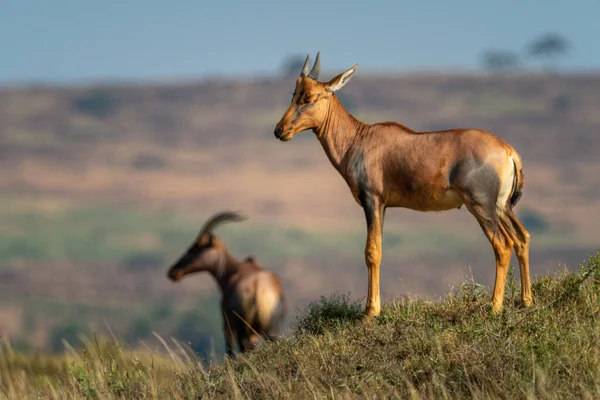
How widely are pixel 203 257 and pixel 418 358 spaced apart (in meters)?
7.24

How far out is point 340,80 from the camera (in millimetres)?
11977

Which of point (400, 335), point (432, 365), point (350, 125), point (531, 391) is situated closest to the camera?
point (531, 391)

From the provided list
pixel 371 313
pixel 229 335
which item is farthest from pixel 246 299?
pixel 371 313

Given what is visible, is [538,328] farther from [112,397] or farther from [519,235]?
[112,397]

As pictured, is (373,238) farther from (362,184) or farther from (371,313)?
(371,313)

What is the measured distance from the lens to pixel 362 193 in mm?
11711

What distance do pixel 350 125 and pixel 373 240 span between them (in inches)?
64.5

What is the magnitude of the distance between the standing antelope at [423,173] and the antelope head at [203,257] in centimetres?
521

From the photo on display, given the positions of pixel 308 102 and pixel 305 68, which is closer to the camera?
pixel 308 102

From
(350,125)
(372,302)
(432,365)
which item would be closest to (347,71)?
(350,125)

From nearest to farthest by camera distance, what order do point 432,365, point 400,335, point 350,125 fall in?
1. point 432,365
2. point 400,335
3. point 350,125

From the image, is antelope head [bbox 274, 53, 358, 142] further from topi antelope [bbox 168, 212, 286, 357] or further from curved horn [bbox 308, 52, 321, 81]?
topi antelope [bbox 168, 212, 286, 357]

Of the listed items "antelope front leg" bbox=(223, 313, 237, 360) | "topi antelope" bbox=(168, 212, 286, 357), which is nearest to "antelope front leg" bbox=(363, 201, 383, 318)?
"antelope front leg" bbox=(223, 313, 237, 360)

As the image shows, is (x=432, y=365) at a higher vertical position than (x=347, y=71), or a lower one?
lower
